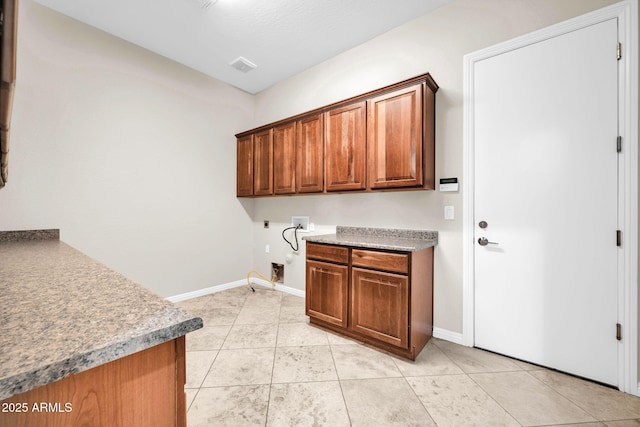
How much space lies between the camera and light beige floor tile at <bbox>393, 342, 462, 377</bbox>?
1743 millimetres

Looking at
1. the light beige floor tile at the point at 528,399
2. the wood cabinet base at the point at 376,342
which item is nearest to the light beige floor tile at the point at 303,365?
the wood cabinet base at the point at 376,342

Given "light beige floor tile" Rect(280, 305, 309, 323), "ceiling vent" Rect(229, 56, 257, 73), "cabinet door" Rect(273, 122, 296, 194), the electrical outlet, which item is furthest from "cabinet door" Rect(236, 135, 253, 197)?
"light beige floor tile" Rect(280, 305, 309, 323)

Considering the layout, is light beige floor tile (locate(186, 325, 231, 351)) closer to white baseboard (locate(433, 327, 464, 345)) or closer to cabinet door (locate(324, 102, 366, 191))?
cabinet door (locate(324, 102, 366, 191))

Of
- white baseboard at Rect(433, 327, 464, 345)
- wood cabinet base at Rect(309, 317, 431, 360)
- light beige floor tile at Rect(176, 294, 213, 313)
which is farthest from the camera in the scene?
light beige floor tile at Rect(176, 294, 213, 313)

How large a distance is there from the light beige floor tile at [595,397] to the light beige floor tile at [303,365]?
1.42 m

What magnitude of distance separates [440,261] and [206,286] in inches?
112

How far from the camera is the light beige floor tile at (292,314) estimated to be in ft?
8.38

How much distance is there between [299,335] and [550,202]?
2216 millimetres

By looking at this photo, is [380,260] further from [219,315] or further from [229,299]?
[229,299]

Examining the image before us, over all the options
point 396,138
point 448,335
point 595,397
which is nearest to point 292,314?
point 448,335

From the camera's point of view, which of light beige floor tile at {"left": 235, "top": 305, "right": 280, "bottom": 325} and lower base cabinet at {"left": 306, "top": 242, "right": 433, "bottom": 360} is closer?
lower base cabinet at {"left": 306, "top": 242, "right": 433, "bottom": 360}

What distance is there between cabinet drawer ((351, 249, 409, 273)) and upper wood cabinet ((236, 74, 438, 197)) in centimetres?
60

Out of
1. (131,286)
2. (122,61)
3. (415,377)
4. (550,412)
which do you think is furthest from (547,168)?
(122,61)

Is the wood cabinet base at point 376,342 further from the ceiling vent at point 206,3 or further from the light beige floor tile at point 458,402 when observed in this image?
the ceiling vent at point 206,3
